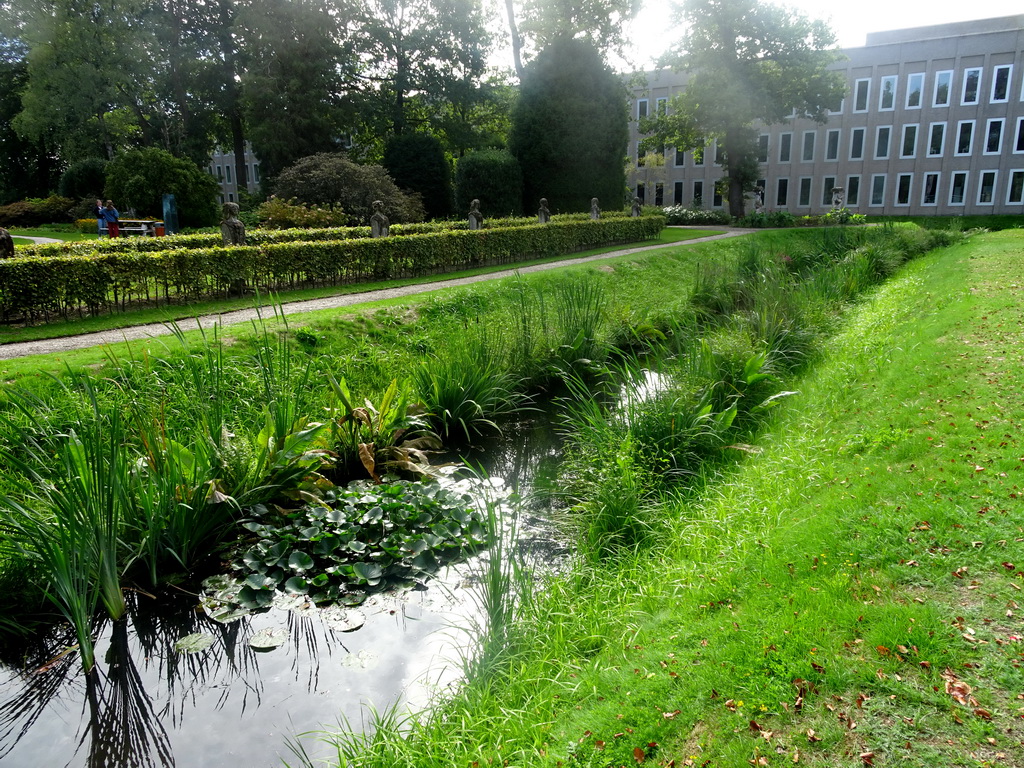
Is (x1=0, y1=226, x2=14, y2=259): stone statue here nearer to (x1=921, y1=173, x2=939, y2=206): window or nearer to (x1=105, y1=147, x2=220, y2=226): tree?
(x1=105, y1=147, x2=220, y2=226): tree

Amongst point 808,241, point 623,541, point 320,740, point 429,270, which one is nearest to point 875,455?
point 623,541

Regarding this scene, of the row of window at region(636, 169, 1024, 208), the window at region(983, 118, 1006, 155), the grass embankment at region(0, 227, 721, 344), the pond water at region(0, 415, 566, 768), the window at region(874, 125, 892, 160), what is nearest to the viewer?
the pond water at region(0, 415, 566, 768)

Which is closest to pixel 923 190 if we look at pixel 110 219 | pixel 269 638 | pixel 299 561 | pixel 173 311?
pixel 110 219

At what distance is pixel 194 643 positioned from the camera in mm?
4035

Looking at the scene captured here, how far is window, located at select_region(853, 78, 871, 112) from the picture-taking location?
43528 millimetres

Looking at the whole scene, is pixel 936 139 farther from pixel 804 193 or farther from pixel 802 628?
pixel 802 628

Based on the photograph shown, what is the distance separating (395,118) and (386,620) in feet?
111

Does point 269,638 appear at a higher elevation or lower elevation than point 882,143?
lower

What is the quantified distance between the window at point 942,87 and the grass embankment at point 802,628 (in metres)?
45.1

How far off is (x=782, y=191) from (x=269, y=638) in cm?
4931

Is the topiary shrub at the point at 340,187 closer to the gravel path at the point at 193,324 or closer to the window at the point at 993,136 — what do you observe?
the gravel path at the point at 193,324

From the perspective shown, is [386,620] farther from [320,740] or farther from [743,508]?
[743,508]

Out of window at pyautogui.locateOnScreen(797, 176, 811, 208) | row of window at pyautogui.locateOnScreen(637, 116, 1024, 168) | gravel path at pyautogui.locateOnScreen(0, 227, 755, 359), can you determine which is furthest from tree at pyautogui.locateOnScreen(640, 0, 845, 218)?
gravel path at pyautogui.locateOnScreen(0, 227, 755, 359)

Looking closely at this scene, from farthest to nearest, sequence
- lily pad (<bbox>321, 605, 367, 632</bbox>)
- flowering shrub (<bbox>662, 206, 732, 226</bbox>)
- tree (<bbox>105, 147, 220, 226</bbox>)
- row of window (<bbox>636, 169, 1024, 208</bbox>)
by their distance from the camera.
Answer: row of window (<bbox>636, 169, 1024, 208</bbox>) < flowering shrub (<bbox>662, 206, 732, 226</bbox>) < tree (<bbox>105, 147, 220, 226</bbox>) < lily pad (<bbox>321, 605, 367, 632</bbox>)
